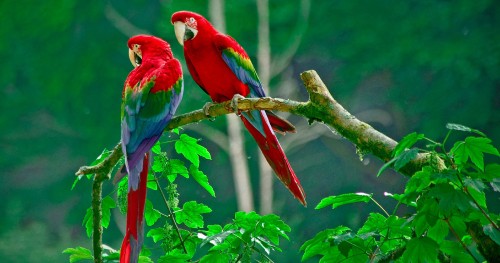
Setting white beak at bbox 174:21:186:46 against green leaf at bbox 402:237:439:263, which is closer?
green leaf at bbox 402:237:439:263

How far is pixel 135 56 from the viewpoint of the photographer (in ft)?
4.30

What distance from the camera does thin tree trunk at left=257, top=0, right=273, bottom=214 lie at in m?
3.36

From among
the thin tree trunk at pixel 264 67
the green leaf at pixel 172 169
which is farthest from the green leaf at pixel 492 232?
the thin tree trunk at pixel 264 67

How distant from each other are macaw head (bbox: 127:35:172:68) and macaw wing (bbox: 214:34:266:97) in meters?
0.12

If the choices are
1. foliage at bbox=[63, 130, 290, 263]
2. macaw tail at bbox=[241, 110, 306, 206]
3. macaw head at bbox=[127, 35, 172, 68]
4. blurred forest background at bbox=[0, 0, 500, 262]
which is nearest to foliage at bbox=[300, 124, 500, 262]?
foliage at bbox=[63, 130, 290, 263]

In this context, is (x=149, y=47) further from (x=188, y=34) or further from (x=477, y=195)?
(x=477, y=195)

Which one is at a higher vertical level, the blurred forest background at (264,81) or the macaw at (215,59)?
the blurred forest background at (264,81)

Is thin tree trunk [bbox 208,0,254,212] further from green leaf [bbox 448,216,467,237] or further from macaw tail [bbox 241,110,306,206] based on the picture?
green leaf [bbox 448,216,467,237]

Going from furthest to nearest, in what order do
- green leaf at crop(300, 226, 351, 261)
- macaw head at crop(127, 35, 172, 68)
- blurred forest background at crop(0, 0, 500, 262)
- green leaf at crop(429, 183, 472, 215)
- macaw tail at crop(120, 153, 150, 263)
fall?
blurred forest background at crop(0, 0, 500, 262) → macaw head at crop(127, 35, 172, 68) → macaw tail at crop(120, 153, 150, 263) → green leaf at crop(300, 226, 351, 261) → green leaf at crop(429, 183, 472, 215)

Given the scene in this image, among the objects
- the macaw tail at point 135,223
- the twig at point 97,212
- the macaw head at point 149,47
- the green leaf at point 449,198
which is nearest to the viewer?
the green leaf at point 449,198

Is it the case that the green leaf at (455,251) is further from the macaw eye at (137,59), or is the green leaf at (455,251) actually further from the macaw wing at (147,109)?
the macaw eye at (137,59)

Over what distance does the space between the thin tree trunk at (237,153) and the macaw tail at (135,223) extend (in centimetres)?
233

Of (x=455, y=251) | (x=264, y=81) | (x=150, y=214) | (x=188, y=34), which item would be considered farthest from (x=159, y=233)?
(x=264, y=81)

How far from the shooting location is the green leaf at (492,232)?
66 cm
